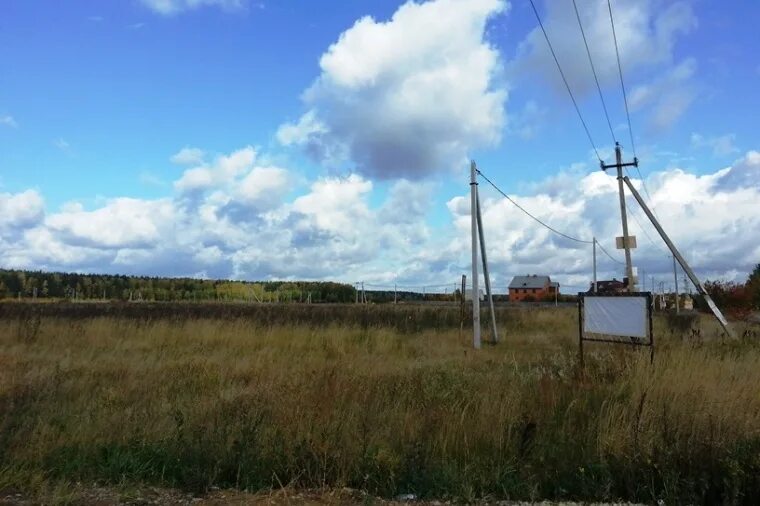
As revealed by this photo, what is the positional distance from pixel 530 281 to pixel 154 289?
82895 mm

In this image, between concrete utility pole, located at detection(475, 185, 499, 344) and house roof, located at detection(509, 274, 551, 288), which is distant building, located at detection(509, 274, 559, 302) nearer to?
house roof, located at detection(509, 274, 551, 288)

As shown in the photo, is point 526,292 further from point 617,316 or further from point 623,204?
point 617,316

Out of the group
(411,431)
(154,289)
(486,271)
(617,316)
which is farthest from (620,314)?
(154,289)

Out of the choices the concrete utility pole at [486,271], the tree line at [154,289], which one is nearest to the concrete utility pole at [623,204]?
the concrete utility pole at [486,271]

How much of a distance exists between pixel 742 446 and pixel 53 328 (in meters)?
19.0

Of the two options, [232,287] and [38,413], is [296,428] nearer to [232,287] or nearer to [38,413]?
[38,413]

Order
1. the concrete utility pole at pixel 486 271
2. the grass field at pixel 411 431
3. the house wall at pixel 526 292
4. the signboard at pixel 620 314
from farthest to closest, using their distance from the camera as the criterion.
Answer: the house wall at pixel 526 292 → the concrete utility pole at pixel 486 271 → the signboard at pixel 620 314 → the grass field at pixel 411 431

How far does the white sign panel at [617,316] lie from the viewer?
10.1m

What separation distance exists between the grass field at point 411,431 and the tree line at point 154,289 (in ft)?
200

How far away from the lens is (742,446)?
5.77 metres

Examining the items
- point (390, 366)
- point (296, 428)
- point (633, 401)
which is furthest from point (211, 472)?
point (390, 366)

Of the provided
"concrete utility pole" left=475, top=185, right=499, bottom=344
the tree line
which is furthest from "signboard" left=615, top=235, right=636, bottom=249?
the tree line

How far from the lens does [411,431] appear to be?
629 cm

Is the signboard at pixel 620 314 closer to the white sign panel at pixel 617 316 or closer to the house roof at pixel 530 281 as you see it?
the white sign panel at pixel 617 316
